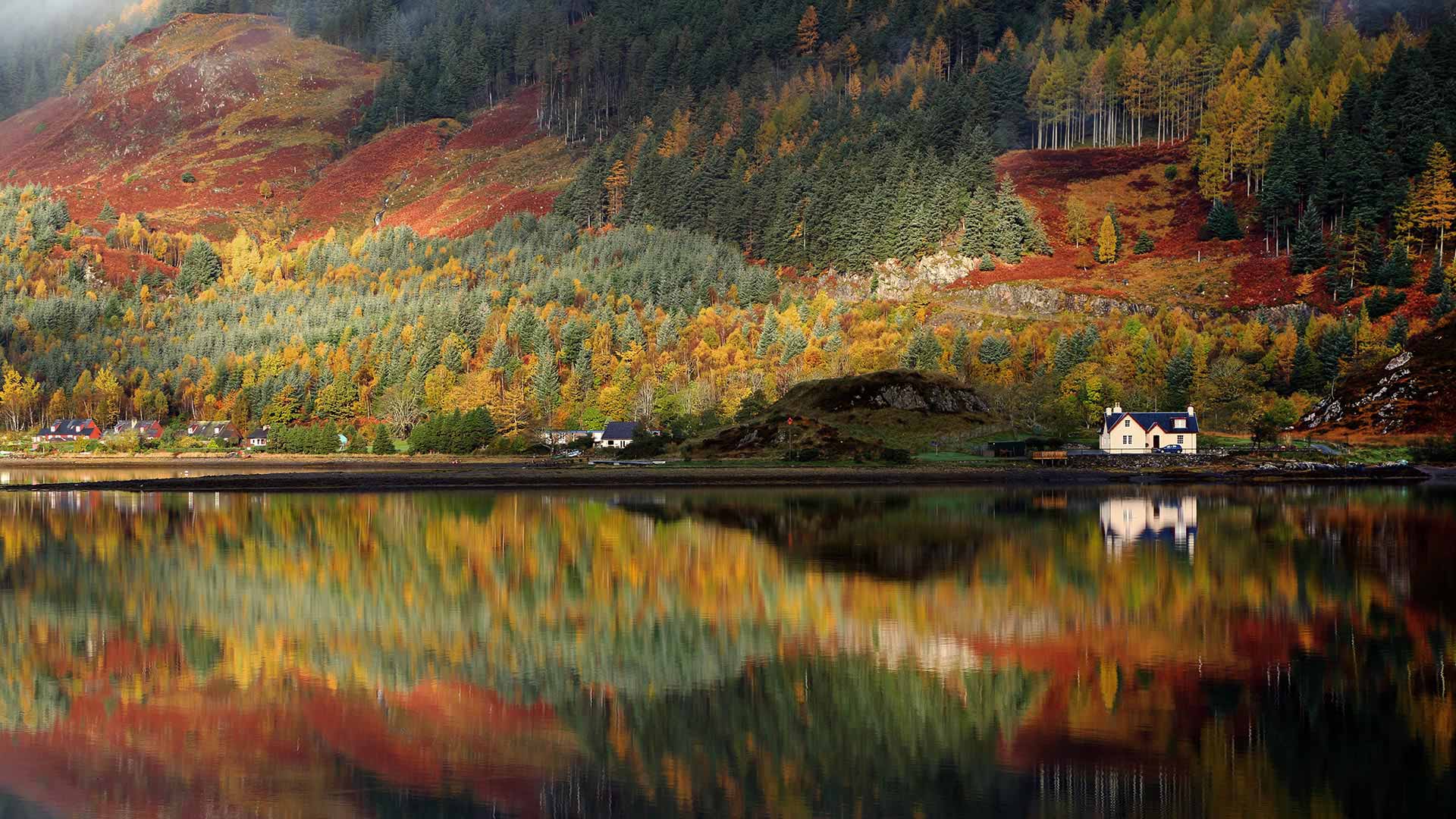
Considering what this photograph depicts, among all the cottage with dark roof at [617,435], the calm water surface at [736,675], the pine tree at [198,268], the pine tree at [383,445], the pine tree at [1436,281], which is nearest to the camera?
the calm water surface at [736,675]

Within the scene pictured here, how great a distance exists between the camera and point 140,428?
125m

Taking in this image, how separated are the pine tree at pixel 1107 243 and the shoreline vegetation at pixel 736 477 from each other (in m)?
44.3

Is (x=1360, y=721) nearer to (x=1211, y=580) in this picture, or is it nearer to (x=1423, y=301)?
(x=1211, y=580)

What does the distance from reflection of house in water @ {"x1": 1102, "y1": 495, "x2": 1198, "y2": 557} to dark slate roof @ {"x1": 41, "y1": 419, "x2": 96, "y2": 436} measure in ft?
342

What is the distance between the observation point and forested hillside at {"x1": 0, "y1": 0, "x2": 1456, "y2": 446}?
10000cm

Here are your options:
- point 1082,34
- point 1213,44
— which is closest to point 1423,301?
point 1213,44

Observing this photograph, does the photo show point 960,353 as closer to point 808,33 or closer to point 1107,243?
point 1107,243

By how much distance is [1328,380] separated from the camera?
89.6 metres

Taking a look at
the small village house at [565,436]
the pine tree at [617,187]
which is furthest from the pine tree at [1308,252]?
the pine tree at [617,187]

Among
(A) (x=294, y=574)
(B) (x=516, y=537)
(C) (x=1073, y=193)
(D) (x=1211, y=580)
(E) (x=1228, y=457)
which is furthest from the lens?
(C) (x=1073, y=193)

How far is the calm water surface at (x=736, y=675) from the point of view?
16031mm

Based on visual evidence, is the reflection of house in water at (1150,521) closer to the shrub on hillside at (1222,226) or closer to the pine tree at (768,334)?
the pine tree at (768,334)

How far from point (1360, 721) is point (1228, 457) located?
205 ft

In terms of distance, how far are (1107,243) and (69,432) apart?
338 ft
